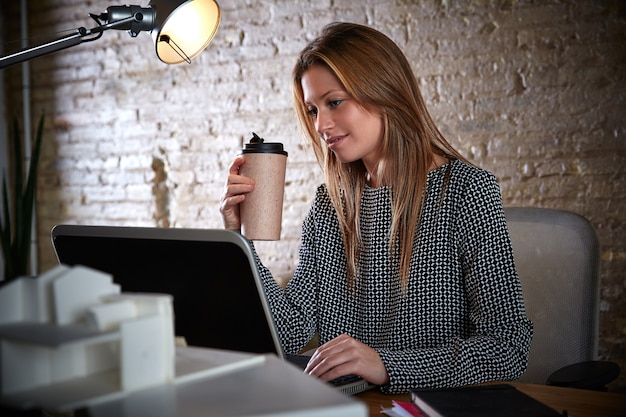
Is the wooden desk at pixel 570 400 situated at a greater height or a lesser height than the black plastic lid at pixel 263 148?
lesser

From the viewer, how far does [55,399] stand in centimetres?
60

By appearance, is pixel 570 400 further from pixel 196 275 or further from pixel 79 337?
pixel 79 337

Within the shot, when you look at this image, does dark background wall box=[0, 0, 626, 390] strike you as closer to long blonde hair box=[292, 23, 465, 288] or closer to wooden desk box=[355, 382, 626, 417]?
long blonde hair box=[292, 23, 465, 288]

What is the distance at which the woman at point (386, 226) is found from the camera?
150 cm

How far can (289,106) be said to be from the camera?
3078 millimetres

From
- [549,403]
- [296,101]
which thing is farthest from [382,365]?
[296,101]

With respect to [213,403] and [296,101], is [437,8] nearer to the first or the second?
[296,101]

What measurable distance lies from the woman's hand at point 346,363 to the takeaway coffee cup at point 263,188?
A: 0.31 metres

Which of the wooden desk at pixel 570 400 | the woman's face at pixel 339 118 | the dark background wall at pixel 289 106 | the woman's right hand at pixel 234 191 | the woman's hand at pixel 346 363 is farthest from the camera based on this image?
the dark background wall at pixel 289 106

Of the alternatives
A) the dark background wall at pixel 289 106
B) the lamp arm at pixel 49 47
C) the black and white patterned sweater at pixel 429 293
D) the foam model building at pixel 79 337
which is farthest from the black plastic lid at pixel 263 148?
the dark background wall at pixel 289 106

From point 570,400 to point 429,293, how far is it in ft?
1.65

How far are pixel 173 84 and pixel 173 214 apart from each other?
0.64m

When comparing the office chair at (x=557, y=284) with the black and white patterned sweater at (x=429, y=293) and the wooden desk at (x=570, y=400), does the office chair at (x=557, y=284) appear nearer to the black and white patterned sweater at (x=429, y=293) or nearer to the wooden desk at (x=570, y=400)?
the black and white patterned sweater at (x=429, y=293)

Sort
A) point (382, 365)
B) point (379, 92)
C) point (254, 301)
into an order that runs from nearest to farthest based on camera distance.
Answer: point (254, 301) < point (382, 365) < point (379, 92)
